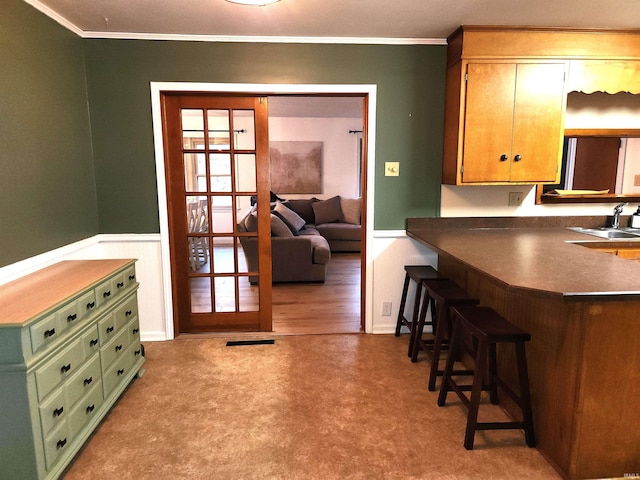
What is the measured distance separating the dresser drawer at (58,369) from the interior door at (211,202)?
1.46 m

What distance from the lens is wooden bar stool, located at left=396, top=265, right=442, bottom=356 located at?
307 centimetres

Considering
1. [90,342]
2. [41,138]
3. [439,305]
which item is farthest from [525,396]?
Answer: [41,138]

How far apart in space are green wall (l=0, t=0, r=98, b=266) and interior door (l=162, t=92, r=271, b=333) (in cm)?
60

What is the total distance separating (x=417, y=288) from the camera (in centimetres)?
313

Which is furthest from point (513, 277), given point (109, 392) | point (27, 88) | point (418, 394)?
point (27, 88)

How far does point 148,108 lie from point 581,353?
3.10 meters

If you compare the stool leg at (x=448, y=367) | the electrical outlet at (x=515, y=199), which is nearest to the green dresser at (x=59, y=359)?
the stool leg at (x=448, y=367)

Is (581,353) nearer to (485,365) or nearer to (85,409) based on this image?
(485,365)

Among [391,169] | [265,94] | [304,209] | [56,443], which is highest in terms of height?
[265,94]

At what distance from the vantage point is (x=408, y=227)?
344 centimetres

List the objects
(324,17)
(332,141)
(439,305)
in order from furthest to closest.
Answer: (332,141)
(324,17)
(439,305)

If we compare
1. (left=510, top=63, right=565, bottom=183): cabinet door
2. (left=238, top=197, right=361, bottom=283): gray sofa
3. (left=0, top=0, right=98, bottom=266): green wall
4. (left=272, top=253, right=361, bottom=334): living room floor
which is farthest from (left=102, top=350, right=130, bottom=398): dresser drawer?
(left=510, top=63, right=565, bottom=183): cabinet door

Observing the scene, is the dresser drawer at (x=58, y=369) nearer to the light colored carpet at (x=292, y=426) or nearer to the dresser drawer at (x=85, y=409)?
the dresser drawer at (x=85, y=409)

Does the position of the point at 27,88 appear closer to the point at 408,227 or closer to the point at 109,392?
the point at 109,392
